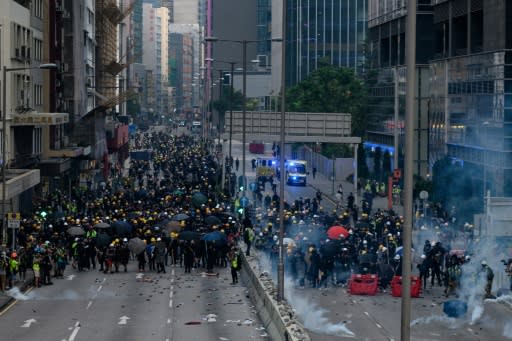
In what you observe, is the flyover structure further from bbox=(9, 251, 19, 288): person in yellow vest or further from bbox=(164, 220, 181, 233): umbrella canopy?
bbox=(9, 251, 19, 288): person in yellow vest

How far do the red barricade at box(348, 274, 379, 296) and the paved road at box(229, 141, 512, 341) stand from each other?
0.89 ft

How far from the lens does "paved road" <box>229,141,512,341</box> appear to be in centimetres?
2948

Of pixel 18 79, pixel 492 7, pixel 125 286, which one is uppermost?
pixel 492 7

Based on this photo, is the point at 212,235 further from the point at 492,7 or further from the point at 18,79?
the point at 492,7

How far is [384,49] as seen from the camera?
99.4m

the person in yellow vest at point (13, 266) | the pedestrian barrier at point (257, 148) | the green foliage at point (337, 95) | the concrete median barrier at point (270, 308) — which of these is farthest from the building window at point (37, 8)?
the pedestrian barrier at point (257, 148)

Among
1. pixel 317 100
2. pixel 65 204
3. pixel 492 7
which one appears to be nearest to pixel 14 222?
pixel 65 204

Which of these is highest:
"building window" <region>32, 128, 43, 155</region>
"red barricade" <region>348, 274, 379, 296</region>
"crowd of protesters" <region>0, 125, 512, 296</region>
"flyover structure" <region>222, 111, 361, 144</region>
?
"flyover structure" <region>222, 111, 361, 144</region>

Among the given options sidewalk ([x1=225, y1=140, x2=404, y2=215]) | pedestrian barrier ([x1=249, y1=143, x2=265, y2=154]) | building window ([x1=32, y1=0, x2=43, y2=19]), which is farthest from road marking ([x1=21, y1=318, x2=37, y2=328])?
pedestrian barrier ([x1=249, y1=143, x2=265, y2=154])

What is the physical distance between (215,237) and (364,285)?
7.96 m

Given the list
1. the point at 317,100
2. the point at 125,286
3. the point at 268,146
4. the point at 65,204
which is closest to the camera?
the point at 125,286

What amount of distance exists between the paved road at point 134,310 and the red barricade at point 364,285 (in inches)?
133

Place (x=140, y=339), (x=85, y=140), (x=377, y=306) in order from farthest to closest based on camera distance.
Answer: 1. (x=85, y=140)
2. (x=377, y=306)
3. (x=140, y=339)

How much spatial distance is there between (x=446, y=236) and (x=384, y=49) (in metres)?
53.2
